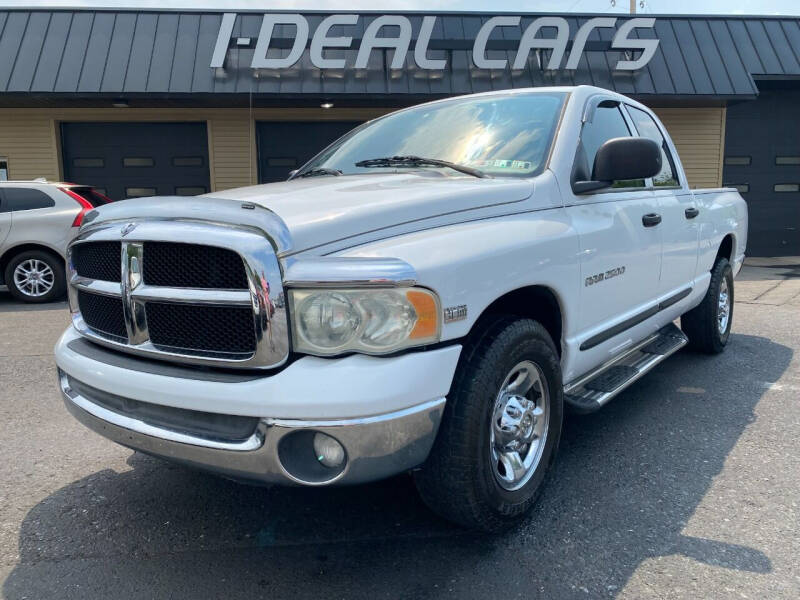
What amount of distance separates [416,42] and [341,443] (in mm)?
11210

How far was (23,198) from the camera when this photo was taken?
8.99 meters

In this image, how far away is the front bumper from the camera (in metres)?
1.97

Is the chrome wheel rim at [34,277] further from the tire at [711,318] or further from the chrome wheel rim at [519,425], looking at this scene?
the chrome wheel rim at [519,425]

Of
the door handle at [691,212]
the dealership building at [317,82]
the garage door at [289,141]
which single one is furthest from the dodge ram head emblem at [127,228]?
the garage door at [289,141]

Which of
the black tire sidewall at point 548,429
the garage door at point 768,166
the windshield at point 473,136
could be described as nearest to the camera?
the black tire sidewall at point 548,429

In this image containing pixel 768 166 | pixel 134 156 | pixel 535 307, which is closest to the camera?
pixel 535 307

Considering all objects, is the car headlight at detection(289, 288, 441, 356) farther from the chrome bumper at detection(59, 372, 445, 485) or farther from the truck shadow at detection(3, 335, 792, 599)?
the truck shadow at detection(3, 335, 792, 599)

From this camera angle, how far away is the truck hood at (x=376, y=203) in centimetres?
221

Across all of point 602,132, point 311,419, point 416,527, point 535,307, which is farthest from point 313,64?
point 311,419

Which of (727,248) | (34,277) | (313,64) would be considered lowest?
(34,277)

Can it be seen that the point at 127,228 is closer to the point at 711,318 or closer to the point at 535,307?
the point at 535,307

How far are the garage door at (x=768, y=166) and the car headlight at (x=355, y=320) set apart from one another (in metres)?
14.5

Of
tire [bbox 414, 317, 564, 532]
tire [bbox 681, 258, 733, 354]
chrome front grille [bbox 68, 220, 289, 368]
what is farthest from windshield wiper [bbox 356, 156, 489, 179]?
Answer: tire [bbox 681, 258, 733, 354]

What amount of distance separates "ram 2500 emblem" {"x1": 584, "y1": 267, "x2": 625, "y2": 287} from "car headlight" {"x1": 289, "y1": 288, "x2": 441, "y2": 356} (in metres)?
1.23
